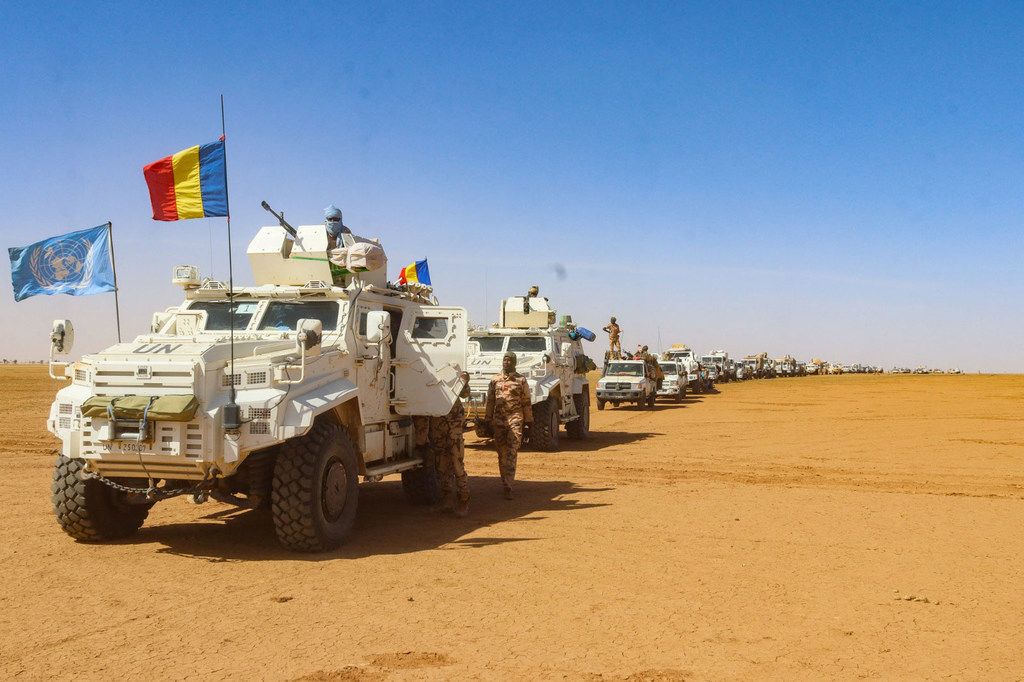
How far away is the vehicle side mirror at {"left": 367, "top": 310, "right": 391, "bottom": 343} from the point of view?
27.1 feet

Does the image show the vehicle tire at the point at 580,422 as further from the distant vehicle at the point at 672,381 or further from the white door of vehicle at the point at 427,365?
the distant vehicle at the point at 672,381

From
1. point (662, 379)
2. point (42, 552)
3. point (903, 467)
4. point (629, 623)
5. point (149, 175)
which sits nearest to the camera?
point (629, 623)

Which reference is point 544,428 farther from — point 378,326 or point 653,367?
point 653,367

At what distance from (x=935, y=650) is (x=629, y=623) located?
1.74m

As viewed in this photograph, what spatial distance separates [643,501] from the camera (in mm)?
10250

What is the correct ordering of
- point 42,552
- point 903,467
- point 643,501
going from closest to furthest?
point 42,552
point 643,501
point 903,467

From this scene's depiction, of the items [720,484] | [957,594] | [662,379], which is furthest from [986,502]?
[662,379]

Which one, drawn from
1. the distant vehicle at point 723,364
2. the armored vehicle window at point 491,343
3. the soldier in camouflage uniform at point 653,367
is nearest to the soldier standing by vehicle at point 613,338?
the soldier in camouflage uniform at point 653,367

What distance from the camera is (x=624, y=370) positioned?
94.6ft

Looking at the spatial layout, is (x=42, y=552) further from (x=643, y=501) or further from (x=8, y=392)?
(x=8, y=392)

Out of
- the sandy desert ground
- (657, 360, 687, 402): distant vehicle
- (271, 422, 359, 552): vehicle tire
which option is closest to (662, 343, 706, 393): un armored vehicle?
(657, 360, 687, 402): distant vehicle

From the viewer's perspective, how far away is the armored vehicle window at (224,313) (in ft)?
27.8

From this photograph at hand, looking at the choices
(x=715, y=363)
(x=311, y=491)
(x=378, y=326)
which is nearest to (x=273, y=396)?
(x=311, y=491)

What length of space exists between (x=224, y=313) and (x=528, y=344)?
8857 millimetres
